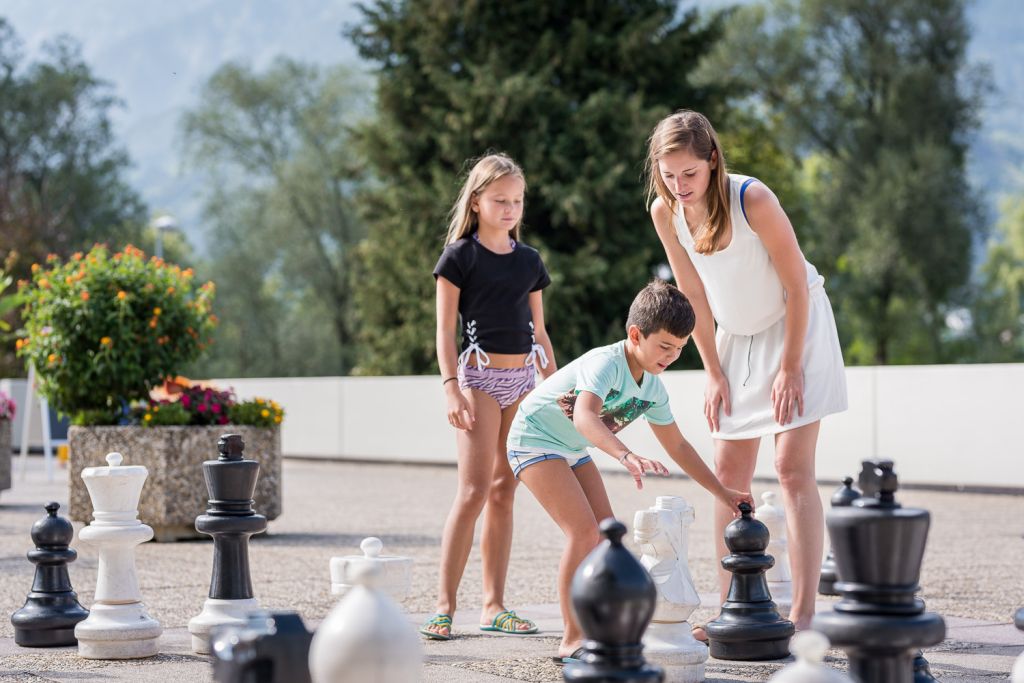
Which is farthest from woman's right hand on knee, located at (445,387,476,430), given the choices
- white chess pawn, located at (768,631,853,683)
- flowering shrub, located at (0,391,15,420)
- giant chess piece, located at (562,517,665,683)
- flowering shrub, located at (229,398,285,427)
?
flowering shrub, located at (0,391,15,420)

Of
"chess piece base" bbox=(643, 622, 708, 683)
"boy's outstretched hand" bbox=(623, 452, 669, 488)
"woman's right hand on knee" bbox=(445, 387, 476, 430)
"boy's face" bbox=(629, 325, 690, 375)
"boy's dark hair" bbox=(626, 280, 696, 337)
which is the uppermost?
"boy's dark hair" bbox=(626, 280, 696, 337)

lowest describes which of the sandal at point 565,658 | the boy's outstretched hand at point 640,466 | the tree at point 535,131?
the sandal at point 565,658

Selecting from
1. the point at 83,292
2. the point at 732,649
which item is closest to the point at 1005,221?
the point at 83,292

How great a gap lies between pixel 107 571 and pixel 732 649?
1940mm

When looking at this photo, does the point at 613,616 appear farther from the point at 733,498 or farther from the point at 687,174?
the point at 687,174

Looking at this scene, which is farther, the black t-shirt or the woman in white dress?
the black t-shirt

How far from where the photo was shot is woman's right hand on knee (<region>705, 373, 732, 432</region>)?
4422 mm

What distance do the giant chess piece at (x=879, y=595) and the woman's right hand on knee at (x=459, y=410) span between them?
2.43 metres

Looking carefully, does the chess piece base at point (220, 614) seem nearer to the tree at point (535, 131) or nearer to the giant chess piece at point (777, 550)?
the giant chess piece at point (777, 550)

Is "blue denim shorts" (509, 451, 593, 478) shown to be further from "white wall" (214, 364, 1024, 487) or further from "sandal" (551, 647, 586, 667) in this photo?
"white wall" (214, 364, 1024, 487)

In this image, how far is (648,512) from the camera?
3541 mm

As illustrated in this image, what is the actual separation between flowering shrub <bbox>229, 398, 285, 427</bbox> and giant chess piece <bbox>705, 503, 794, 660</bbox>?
4.86 meters

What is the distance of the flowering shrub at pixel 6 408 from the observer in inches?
412


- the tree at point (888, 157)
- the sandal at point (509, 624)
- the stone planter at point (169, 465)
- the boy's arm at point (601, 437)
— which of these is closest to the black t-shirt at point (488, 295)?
the boy's arm at point (601, 437)
